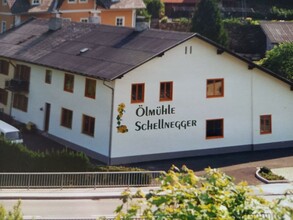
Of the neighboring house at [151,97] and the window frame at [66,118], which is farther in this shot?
the window frame at [66,118]

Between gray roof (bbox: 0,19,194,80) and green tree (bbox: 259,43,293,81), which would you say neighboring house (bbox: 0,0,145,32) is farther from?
green tree (bbox: 259,43,293,81)

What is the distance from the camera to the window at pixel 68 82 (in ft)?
117

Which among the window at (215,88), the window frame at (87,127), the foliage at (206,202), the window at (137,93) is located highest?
the window at (215,88)

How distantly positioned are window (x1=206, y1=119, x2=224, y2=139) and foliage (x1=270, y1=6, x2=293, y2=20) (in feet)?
194

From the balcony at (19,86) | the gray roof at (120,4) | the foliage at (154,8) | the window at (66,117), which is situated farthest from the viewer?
the foliage at (154,8)

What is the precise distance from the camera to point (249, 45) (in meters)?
75.8

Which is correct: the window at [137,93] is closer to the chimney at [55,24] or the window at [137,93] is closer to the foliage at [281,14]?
the chimney at [55,24]

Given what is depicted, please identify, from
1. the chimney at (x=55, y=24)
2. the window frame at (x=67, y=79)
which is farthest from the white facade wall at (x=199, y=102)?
the chimney at (x=55, y=24)

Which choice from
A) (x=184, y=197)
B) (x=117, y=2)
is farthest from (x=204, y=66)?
(x=117, y=2)

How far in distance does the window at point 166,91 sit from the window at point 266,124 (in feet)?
22.0

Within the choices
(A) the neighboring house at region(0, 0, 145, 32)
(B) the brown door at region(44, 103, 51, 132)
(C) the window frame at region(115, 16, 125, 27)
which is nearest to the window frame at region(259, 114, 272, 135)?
(B) the brown door at region(44, 103, 51, 132)

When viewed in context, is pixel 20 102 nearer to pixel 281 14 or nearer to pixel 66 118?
pixel 66 118

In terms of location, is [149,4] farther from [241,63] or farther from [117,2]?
[241,63]

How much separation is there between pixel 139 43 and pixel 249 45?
42946 mm
